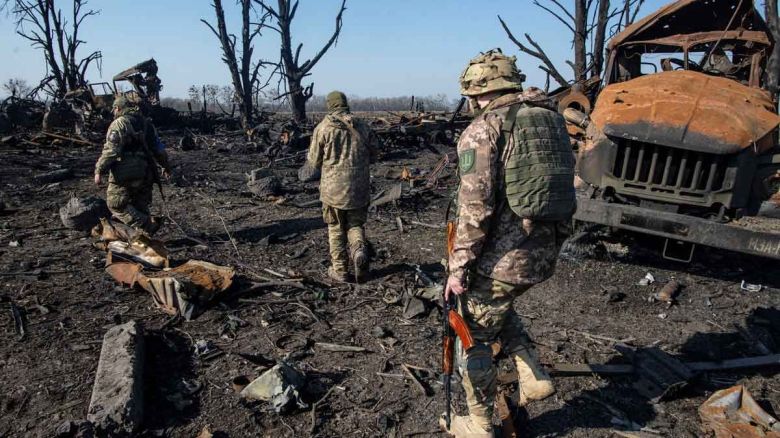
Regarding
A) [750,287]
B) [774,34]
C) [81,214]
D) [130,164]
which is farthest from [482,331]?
[774,34]

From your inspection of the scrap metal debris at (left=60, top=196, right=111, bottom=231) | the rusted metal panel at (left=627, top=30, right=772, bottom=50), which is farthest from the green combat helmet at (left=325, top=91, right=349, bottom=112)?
the rusted metal panel at (left=627, top=30, right=772, bottom=50)

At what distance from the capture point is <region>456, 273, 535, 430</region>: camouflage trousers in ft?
8.62

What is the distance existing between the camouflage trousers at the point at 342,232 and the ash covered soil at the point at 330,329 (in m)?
0.26

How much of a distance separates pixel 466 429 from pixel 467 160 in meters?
1.49

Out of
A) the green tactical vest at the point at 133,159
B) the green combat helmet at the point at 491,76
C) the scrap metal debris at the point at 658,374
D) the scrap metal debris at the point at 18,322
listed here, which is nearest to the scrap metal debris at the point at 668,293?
the scrap metal debris at the point at 658,374

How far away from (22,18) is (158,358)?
27.4m

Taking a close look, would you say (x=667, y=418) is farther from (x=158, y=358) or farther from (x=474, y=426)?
(x=158, y=358)

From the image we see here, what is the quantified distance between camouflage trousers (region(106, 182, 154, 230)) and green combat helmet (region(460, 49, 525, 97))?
15.9ft

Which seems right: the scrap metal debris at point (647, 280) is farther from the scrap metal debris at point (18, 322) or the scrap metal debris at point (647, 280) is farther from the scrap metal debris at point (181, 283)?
the scrap metal debris at point (18, 322)

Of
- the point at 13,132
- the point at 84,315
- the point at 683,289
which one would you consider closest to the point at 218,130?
the point at 13,132

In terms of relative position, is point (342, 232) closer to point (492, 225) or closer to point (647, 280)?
point (492, 225)

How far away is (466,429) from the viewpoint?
9.05ft

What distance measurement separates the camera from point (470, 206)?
Result: 8.11 ft

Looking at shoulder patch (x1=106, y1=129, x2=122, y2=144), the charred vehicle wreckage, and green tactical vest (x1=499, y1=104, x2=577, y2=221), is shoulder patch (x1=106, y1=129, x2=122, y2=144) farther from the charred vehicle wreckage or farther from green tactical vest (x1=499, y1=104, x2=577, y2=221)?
the charred vehicle wreckage
